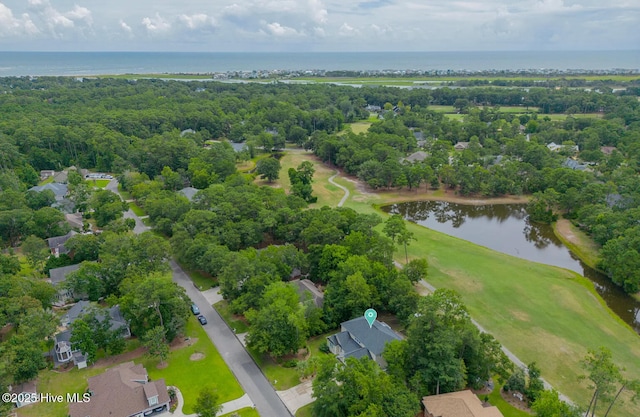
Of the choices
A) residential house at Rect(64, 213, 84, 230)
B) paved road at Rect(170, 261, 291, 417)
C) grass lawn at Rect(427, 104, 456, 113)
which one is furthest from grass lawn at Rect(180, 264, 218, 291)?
grass lawn at Rect(427, 104, 456, 113)

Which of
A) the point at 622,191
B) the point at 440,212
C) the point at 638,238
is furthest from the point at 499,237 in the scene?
the point at 622,191

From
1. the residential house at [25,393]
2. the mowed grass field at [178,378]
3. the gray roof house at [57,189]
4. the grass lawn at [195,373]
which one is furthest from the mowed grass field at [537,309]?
the gray roof house at [57,189]

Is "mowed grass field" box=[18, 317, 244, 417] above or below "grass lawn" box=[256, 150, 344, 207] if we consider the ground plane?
below

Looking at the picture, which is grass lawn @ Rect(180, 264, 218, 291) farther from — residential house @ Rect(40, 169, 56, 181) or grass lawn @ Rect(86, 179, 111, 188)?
residential house @ Rect(40, 169, 56, 181)

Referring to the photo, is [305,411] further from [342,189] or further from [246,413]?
[342,189]

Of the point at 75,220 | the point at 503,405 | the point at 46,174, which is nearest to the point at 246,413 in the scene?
the point at 503,405

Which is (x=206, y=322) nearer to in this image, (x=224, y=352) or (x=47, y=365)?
(x=224, y=352)

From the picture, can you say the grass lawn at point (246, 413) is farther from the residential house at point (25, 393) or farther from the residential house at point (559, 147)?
the residential house at point (559, 147)
